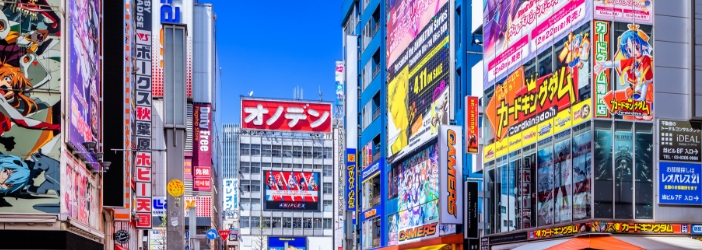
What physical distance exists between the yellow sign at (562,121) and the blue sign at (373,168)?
88.4 feet

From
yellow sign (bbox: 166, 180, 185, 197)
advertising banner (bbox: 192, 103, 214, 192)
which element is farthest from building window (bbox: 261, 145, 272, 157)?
yellow sign (bbox: 166, 180, 185, 197)

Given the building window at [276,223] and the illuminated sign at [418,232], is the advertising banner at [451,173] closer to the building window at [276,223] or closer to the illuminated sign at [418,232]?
the illuminated sign at [418,232]

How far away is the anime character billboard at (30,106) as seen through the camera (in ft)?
72.1

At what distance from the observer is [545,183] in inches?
1227

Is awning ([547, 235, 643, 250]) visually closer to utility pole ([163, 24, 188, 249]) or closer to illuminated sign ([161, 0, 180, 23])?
utility pole ([163, 24, 188, 249])

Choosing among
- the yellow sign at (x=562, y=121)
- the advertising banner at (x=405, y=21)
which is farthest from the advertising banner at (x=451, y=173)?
the yellow sign at (x=562, y=121)

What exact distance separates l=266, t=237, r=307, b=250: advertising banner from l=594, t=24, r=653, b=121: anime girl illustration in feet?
327

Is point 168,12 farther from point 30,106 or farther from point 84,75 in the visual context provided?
point 30,106

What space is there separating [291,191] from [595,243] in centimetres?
9799

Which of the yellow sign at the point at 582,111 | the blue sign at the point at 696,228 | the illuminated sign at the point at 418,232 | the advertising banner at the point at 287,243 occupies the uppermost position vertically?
the yellow sign at the point at 582,111

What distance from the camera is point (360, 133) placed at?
220 feet

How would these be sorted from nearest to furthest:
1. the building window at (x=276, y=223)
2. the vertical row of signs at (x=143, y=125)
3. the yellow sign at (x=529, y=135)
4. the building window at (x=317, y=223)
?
the yellow sign at (x=529, y=135), the vertical row of signs at (x=143, y=125), the building window at (x=276, y=223), the building window at (x=317, y=223)

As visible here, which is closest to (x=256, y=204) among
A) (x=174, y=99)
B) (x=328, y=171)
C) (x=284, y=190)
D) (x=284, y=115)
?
(x=284, y=190)

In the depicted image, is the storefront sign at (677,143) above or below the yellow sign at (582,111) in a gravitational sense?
below
